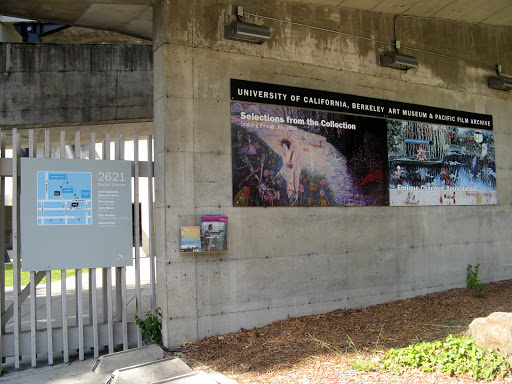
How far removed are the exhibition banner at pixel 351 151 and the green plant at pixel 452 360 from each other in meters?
2.85

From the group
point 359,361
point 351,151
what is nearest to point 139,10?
point 351,151

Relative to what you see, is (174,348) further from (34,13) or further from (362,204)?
(34,13)

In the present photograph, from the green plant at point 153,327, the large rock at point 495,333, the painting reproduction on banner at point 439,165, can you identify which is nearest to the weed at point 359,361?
the large rock at point 495,333

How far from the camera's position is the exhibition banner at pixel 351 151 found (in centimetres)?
665

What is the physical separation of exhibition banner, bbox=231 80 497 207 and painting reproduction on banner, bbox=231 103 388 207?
0.05ft

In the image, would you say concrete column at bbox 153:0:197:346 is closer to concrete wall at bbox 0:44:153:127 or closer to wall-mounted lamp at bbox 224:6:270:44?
wall-mounted lamp at bbox 224:6:270:44

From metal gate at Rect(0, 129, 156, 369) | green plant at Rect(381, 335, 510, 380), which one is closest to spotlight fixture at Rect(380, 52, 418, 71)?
metal gate at Rect(0, 129, 156, 369)

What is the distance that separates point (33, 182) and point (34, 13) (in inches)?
162

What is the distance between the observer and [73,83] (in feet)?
38.4

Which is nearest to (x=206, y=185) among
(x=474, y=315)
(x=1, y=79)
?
(x=474, y=315)

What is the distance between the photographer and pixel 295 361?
5.12 m

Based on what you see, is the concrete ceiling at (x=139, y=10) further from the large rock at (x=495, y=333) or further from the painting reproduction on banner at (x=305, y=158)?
the large rock at (x=495, y=333)

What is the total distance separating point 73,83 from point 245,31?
276 inches

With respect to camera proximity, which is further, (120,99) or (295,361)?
(120,99)
